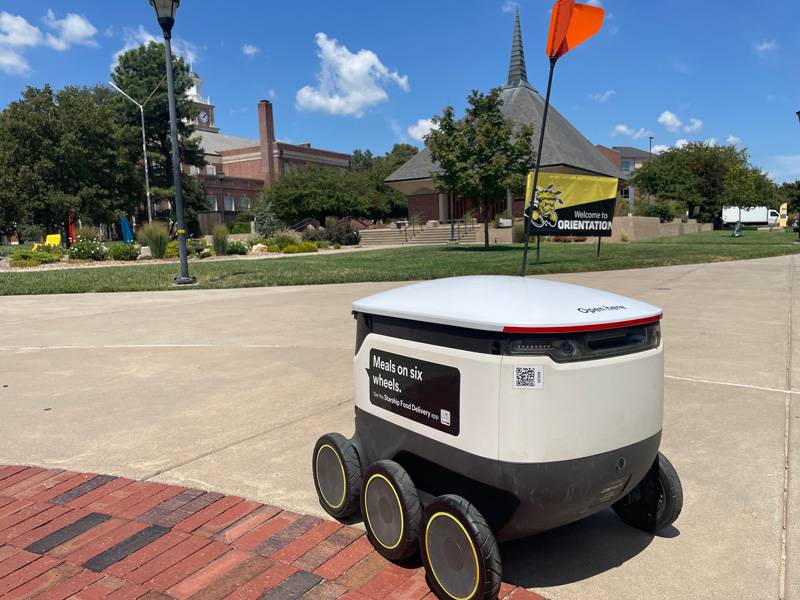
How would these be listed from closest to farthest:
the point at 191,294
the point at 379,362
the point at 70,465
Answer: the point at 379,362 → the point at 70,465 → the point at 191,294

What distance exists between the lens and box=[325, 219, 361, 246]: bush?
3703cm

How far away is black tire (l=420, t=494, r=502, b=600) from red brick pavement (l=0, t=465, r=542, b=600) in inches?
6.2

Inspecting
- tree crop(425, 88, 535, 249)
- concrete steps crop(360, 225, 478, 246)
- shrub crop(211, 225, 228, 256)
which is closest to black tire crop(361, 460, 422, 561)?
tree crop(425, 88, 535, 249)

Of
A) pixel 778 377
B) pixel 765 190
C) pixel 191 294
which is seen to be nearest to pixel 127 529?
pixel 778 377

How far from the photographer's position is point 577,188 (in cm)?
1756

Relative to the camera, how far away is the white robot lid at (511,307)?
2.06m

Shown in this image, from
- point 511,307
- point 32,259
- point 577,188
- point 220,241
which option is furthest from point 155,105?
point 511,307

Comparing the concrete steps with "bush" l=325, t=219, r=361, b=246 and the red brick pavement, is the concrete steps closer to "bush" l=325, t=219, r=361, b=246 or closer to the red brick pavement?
"bush" l=325, t=219, r=361, b=246

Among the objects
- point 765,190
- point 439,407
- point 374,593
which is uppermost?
point 765,190

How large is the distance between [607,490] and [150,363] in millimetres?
5316

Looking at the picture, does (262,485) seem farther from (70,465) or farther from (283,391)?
(283,391)

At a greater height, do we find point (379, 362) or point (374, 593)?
point (379, 362)

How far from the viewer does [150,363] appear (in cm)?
633

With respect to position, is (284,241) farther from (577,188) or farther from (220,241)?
(577,188)
